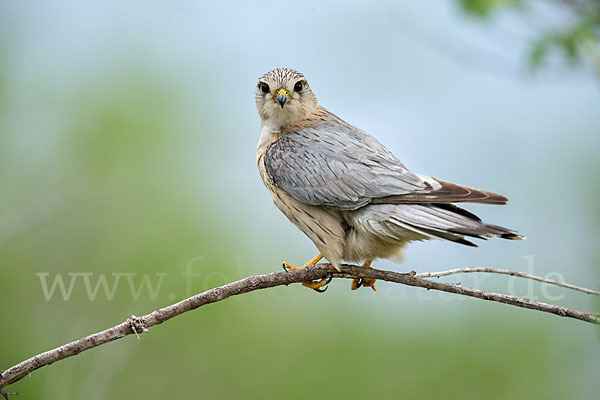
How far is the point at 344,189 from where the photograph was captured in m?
3.09

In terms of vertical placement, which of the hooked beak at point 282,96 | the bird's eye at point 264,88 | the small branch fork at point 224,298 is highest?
the bird's eye at point 264,88

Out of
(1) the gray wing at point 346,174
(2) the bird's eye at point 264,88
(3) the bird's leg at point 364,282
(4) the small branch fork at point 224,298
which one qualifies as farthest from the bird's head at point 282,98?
(4) the small branch fork at point 224,298

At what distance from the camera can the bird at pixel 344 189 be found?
2.75 meters

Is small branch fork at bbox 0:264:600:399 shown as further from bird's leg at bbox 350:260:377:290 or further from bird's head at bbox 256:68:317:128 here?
bird's head at bbox 256:68:317:128

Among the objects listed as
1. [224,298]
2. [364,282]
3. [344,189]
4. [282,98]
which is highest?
[282,98]

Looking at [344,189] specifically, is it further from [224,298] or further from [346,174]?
[224,298]

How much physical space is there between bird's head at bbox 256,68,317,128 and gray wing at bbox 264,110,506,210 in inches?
5.6

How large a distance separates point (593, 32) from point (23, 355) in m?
5.25

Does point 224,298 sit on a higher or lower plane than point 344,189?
lower

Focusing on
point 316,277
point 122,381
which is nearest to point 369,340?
point 122,381

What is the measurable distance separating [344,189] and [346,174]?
95mm

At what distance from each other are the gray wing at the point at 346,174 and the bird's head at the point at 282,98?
142 millimetres

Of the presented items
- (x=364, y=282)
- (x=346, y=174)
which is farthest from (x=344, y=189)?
(x=364, y=282)

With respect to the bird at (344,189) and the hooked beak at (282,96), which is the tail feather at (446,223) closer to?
the bird at (344,189)
